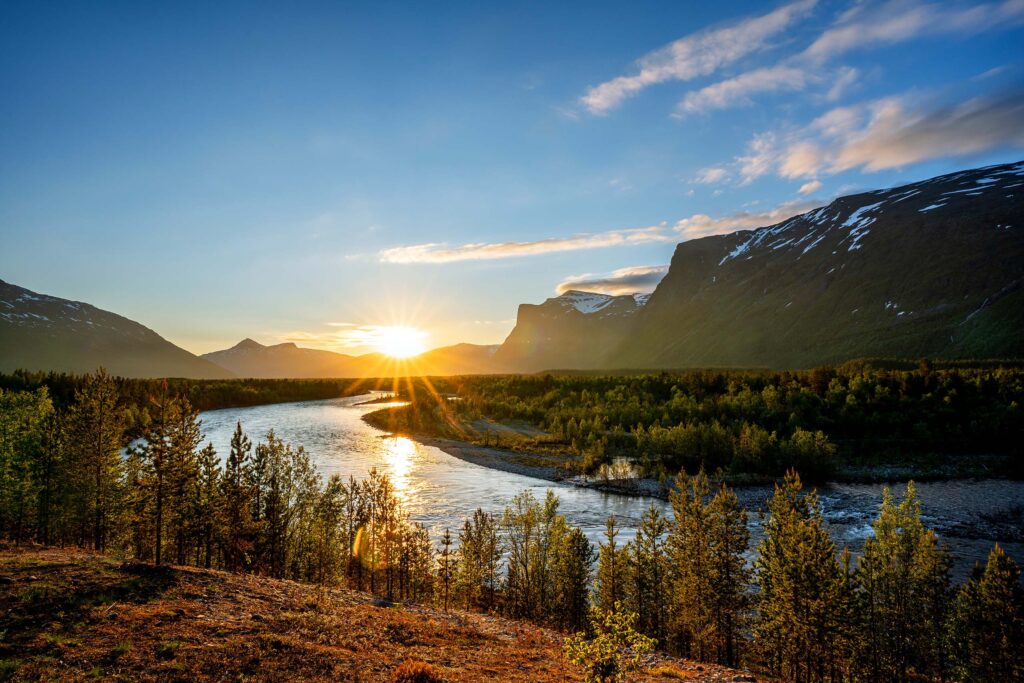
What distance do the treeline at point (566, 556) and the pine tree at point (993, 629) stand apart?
87 millimetres

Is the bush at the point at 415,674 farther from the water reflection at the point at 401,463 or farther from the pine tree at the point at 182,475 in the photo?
the water reflection at the point at 401,463

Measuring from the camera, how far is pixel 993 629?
107 ft

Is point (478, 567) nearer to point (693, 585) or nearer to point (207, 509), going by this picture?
point (693, 585)

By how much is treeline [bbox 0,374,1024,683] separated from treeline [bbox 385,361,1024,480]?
1361 inches

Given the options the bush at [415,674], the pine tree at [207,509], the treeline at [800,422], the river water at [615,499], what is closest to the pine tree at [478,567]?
the river water at [615,499]

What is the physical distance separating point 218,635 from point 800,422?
115 metres

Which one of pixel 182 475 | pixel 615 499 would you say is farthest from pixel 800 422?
pixel 182 475

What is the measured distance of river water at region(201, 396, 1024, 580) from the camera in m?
56.8

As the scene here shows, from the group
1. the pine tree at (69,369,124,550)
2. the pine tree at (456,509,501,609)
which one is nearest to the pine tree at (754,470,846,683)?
the pine tree at (456,509,501,609)

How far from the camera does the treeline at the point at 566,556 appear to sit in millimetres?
34531

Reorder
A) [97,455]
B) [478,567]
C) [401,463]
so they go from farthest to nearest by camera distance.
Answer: [401,463] < [478,567] < [97,455]

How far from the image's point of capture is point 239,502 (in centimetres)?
4644

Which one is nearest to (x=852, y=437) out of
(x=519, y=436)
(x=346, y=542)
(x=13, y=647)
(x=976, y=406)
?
(x=976, y=406)

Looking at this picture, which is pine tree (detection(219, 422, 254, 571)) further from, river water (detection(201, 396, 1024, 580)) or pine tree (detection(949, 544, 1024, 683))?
pine tree (detection(949, 544, 1024, 683))
